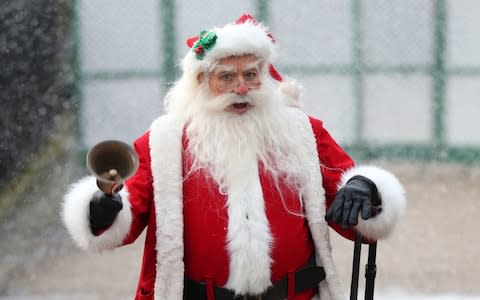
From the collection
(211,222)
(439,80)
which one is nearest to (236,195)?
(211,222)

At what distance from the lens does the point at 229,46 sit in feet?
8.77

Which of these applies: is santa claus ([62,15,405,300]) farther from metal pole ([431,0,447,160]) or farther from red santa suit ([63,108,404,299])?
metal pole ([431,0,447,160])

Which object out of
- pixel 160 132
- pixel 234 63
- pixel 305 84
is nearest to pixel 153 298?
pixel 160 132

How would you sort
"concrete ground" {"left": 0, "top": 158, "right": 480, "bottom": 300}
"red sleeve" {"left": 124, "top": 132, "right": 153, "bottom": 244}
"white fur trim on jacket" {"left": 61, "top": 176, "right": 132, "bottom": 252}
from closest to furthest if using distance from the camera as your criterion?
"white fur trim on jacket" {"left": 61, "top": 176, "right": 132, "bottom": 252} → "red sleeve" {"left": 124, "top": 132, "right": 153, "bottom": 244} → "concrete ground" {"left": 0, "top": 158, "right": 480, "bottom": 300}

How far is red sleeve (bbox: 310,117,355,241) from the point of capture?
8.98 ft

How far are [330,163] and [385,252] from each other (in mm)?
2736

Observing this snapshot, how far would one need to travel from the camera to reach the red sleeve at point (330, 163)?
8.98ft

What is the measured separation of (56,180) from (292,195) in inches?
163

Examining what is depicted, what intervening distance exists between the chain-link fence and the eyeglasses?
3.21 m

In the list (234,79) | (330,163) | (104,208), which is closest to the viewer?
(104,208)

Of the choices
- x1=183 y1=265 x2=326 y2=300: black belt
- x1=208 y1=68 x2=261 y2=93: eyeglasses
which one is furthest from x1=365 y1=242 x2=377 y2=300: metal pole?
x1=208 y1=68 x2=261 y2=93: eyeglasses

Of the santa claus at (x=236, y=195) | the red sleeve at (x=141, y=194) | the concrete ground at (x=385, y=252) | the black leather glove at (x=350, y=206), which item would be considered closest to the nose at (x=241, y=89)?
the santa claus at (x=236, y=195)

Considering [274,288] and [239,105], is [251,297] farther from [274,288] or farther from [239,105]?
[239,105]

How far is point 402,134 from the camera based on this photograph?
240 inches
